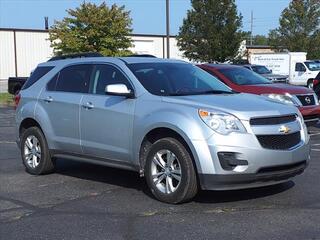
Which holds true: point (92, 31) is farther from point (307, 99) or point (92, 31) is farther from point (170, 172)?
point (170, 172)

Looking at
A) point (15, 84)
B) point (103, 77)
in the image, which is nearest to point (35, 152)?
point (103, 77)

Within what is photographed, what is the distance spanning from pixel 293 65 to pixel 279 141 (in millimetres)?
31815

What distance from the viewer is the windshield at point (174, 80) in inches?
287

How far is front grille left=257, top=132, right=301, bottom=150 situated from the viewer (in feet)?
21.1

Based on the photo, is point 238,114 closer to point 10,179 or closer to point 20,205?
point 20,205

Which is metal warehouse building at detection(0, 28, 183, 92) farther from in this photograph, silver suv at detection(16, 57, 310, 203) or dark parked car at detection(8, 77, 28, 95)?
silver suv at detection(16, 57, 310, 203)

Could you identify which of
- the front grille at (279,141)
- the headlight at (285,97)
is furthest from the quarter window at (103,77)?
the headlight at (285,97)

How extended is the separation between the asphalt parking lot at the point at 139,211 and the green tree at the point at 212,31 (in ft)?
96.4

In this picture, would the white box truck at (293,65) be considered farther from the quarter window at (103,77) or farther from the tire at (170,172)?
the tire at (170,172)

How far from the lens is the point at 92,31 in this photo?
29.1m

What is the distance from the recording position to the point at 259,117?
6473mm

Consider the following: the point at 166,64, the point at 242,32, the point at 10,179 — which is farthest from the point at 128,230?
the point at 242,32

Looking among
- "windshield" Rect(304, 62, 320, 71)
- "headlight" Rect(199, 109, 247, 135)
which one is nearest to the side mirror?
"headlight" Rect(199, 109, 247, 135)

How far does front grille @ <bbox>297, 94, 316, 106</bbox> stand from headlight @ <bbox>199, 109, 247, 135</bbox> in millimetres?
6960
